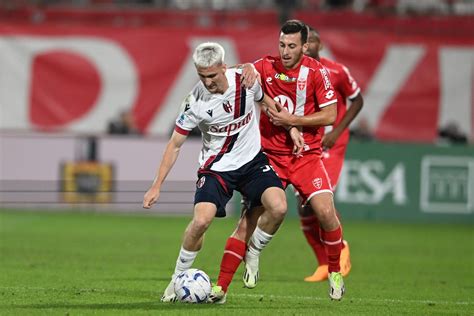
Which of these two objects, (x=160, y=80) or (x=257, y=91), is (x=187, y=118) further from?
(x=160, y=80)

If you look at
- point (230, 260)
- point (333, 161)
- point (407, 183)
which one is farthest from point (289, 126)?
point (407, 183)

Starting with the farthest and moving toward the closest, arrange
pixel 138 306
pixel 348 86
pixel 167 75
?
pixel 167 75 → pixel 348 86 → pixel 138 306

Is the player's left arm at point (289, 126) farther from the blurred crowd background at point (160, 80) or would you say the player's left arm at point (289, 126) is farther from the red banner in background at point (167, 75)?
the red banner in background at point (167, 75)

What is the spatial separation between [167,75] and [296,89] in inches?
527

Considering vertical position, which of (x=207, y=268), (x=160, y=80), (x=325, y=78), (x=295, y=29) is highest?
(x=295, y=29)

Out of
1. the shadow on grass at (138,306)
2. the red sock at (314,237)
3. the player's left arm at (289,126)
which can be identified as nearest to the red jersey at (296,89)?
the player's left arm at (289,126)

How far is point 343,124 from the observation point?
11.7m

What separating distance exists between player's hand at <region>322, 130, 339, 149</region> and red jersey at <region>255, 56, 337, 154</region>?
135 cm

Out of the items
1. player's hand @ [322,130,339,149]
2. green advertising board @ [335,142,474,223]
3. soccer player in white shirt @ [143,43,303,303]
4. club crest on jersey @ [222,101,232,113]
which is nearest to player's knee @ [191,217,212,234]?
soccer player in white shirt @ [143,43,303,303]

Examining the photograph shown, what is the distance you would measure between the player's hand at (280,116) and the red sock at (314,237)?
2681 millimetres

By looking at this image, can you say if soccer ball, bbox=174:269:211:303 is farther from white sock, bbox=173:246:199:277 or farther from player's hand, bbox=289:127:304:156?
player's hand, bbox=289:127:304:156

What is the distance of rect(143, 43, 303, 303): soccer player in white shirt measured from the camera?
9211 mm

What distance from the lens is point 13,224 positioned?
19.1 meters

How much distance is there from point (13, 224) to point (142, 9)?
270 inches
